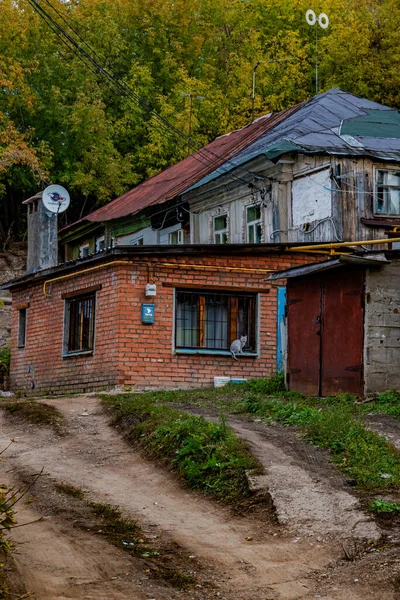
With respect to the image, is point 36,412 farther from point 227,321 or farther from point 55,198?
point 55,198

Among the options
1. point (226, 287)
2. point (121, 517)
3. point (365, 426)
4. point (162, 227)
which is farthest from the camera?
point (162, 227)

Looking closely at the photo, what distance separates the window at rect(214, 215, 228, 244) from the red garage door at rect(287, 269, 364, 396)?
8691 millimetres

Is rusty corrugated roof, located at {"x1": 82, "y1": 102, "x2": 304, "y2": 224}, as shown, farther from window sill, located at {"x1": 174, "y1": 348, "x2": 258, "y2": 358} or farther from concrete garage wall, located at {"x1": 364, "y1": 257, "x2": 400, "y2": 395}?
concrete garage wall, located at {"x1": 364, "y1": 257, "x2": 400, "y2": 395}

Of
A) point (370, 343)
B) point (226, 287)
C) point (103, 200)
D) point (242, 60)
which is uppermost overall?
point (242, 60)

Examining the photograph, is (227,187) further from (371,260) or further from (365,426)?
(365,426)

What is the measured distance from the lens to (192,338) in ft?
66.3

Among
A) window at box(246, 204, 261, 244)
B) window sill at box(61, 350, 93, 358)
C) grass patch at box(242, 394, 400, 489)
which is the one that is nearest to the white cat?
window sill at box(61, 350, 93, 358)

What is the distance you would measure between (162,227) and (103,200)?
10115 mm

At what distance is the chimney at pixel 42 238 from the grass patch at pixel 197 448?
1128 centimetres

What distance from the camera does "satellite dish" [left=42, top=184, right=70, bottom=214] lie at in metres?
25.0

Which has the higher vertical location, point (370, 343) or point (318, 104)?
point (318, 104)

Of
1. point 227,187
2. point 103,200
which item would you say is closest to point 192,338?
point 227,187

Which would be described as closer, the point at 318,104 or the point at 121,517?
the point at 121,517

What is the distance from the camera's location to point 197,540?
8.88m
